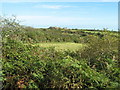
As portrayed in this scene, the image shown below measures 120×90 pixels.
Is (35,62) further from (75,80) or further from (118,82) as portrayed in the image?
(118,82)

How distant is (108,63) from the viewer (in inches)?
182

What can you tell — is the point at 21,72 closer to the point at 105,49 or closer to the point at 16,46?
the point at 16,46

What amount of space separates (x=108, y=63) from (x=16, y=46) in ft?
8.84

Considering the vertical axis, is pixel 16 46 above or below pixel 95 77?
above

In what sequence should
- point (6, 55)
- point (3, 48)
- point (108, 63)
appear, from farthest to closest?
point (3, 48) → point (6, 55) → point (108, 63)

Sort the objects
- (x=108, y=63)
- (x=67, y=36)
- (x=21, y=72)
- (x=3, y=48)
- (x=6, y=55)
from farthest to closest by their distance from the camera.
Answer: (x=67, y=36) < (x=3, y=48) < (x=6, y=55) < (x=108, y=63) < (x=21, y=72)

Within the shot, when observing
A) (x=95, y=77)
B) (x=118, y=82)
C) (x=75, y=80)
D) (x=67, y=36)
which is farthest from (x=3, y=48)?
(x=67, y=36)

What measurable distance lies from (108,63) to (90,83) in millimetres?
1197

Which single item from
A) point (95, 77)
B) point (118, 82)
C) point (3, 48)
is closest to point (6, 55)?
point (3, 48)

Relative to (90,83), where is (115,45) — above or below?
above

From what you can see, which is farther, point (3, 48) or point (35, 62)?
point (3, 48)

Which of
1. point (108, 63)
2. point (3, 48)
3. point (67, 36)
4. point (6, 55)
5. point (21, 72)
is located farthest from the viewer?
point (67, 36)

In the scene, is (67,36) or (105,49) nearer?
(105,49)

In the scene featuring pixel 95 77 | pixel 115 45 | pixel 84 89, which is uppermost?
pixel 115 45
